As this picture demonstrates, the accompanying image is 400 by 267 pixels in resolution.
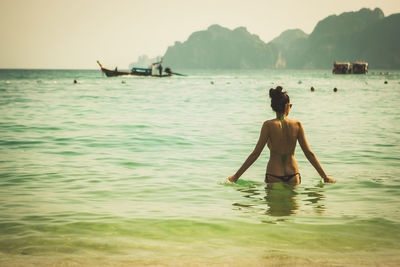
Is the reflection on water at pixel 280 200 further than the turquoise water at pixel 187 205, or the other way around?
the reflection on water at pixel 280 200

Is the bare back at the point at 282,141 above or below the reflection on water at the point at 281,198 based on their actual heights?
above

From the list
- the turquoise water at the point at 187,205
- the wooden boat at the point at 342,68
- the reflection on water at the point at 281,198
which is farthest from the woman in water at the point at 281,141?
the wooden boat at the point at 342,68

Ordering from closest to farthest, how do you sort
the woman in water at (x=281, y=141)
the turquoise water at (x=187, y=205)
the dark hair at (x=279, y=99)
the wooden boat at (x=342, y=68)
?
the turquoise water at (x=187, y=205) → the dark hair at (x=279, y=99) → the woman in water at (x=281, y=141) → the wooden boat at (x=342, y=68)

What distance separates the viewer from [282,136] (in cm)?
602

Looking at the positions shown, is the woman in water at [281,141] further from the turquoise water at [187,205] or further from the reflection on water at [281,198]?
the turquoise water at [187,205]

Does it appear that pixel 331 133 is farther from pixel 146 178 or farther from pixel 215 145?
pixel 146 178

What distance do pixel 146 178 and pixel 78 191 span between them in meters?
1.56

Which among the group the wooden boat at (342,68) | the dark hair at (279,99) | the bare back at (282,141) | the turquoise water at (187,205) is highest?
the wooden boat at (342,68)

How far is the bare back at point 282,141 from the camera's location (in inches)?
236

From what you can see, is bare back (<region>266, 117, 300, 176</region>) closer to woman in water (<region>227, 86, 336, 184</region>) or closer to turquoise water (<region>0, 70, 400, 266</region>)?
woman in water (<region>227, 86, 336, 184</region>)

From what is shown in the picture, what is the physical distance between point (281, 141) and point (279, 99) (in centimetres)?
69

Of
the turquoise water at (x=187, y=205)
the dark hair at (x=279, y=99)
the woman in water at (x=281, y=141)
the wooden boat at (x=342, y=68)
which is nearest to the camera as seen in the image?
the turquoise water at (x=187, y=205)

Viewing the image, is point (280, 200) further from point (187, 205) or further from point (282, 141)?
point (187, 205)

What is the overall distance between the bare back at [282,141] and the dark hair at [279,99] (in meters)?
0.21
